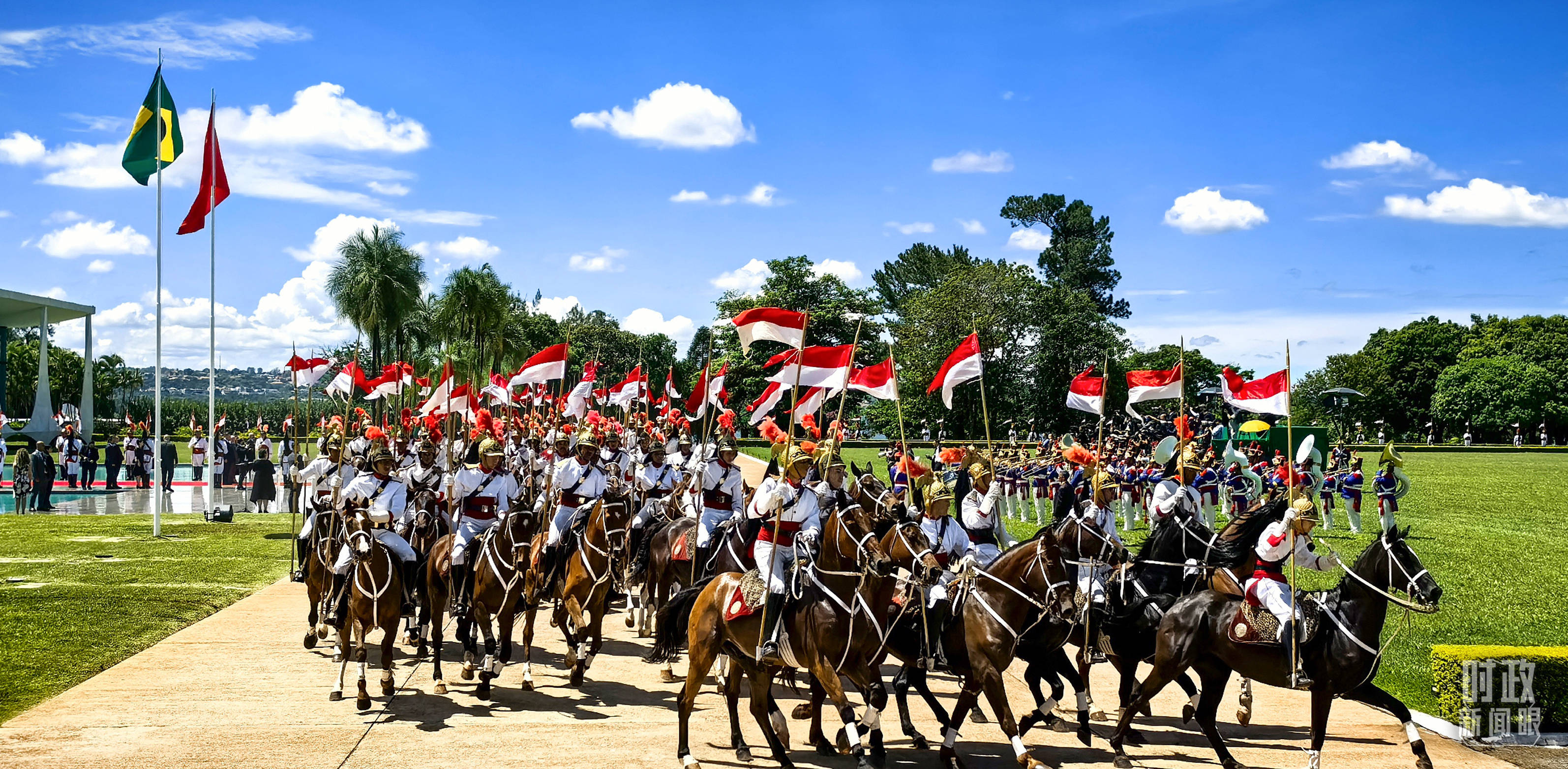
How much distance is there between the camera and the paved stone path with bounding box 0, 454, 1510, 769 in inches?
415

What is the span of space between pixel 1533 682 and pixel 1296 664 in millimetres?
3570

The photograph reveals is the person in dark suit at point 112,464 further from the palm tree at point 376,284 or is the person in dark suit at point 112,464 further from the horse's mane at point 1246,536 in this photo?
the horse's mane at point 1246,536

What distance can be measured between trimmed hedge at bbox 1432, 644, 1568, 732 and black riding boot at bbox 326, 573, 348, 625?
12074 mm

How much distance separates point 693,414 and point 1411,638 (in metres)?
13.8

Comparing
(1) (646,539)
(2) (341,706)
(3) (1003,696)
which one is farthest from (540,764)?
(1) (646,539)

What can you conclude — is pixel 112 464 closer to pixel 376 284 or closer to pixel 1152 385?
pixel 376 284

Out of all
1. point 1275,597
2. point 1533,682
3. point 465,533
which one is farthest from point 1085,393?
point 465,533

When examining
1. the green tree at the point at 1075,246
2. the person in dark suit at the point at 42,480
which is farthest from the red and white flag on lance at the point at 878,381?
the green tree at the point at 1075,246

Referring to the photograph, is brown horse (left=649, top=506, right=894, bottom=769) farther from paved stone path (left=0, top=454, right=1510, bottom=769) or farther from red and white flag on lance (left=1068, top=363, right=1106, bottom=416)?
red and white flag on lance (left=1068, top=363, right=1106, bottom=416)

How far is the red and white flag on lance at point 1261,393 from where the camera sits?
42.1 ft

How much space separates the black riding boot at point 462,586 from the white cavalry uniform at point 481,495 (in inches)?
20.4

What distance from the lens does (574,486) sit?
15.4m

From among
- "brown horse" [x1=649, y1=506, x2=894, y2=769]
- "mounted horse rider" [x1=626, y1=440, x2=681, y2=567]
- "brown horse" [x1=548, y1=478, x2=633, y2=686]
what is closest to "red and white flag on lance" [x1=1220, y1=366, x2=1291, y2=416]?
"brown horse" [x1=649, y1=506, x2=894, y2=769]

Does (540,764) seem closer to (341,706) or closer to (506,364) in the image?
(341,706)
